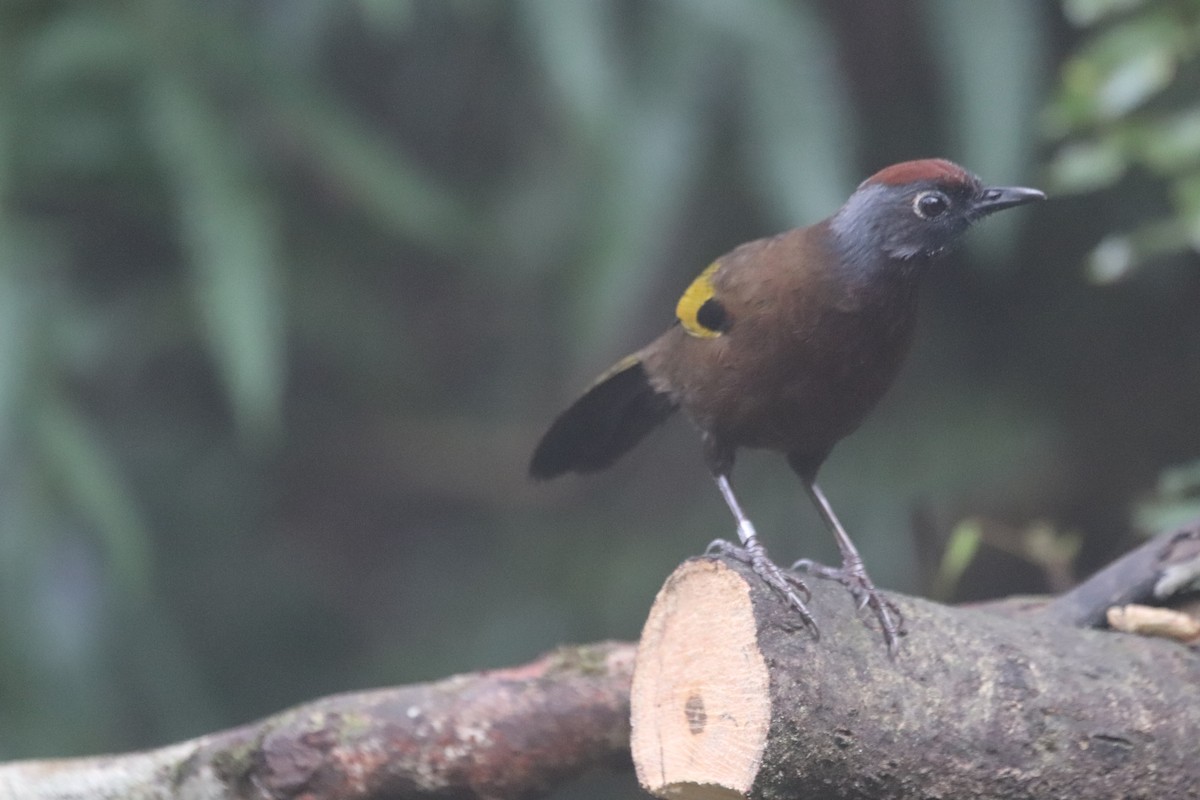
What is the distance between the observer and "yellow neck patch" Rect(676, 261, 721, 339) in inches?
114

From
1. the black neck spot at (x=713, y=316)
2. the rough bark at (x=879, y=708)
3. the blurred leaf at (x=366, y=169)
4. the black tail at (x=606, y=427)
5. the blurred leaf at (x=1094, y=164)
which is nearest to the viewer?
the rough bark at (x=879, y=708)

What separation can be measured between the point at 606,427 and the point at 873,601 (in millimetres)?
978

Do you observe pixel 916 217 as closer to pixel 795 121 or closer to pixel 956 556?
pixel 956 556

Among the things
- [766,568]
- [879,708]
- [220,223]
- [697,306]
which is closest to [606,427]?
[697,306]

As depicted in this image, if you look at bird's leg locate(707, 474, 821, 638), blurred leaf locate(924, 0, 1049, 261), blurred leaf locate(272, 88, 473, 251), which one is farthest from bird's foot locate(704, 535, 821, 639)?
blurred leaf locate(272, 88, 473, 251)

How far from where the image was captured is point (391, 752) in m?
2.63

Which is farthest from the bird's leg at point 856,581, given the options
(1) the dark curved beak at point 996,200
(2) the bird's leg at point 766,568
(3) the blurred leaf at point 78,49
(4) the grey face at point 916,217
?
(3) the blurred leaf at point 78,49

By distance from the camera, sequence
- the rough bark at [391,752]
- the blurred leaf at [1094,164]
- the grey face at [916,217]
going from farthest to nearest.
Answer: the blurred leaf at [1094,164]
the grey face at [916,217]
the rough bark at [391,752]

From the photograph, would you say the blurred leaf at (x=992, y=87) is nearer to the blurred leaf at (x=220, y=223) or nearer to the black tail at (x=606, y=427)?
the black tail at (x=606, y=427)

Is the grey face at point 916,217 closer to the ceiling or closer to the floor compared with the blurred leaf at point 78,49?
closer to the floor

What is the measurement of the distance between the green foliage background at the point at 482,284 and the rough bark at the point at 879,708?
4.61 feet

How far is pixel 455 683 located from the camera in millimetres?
2746

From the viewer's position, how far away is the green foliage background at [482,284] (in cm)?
452

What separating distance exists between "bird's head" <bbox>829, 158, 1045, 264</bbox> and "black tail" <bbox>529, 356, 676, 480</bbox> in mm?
627
